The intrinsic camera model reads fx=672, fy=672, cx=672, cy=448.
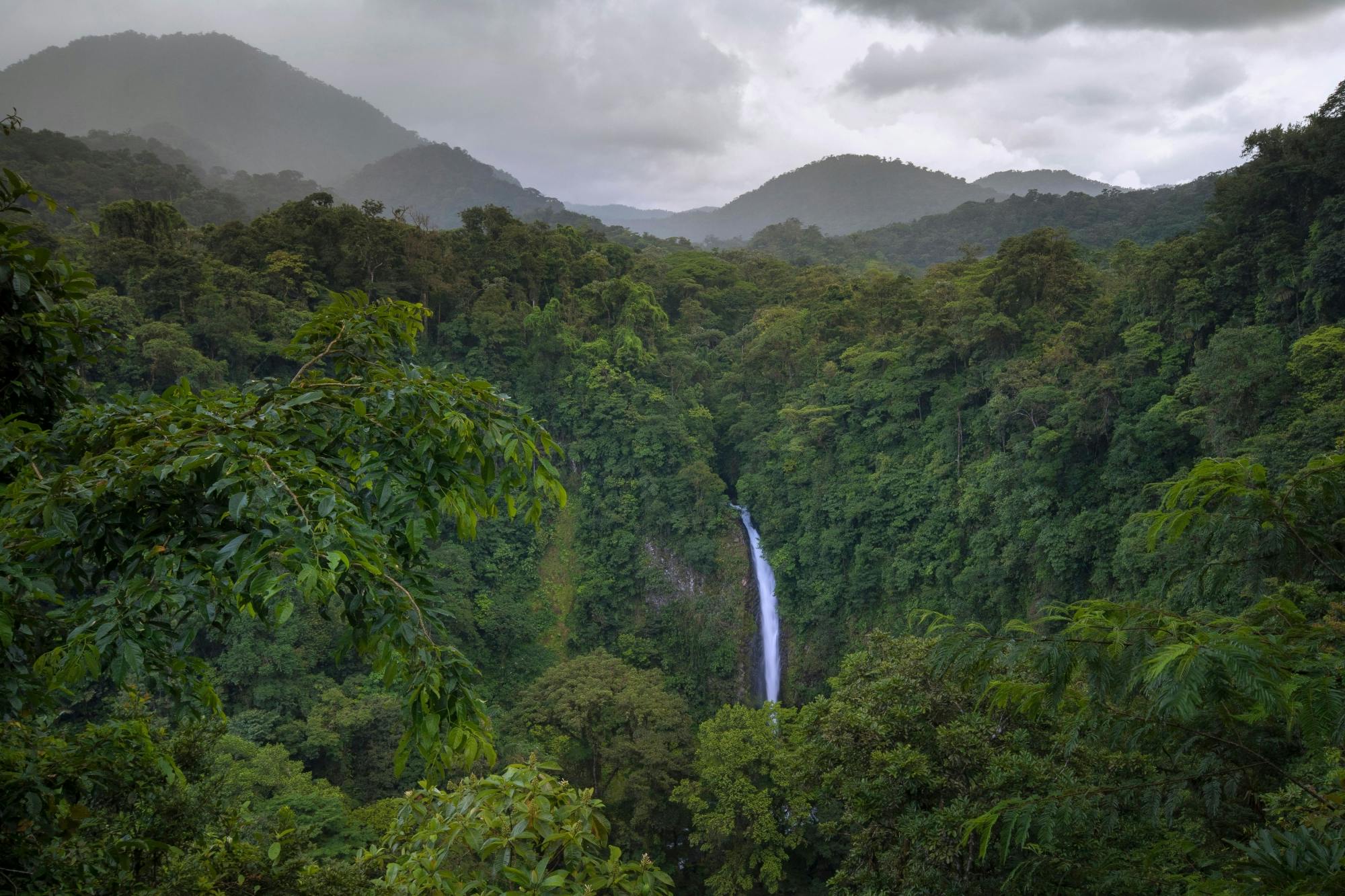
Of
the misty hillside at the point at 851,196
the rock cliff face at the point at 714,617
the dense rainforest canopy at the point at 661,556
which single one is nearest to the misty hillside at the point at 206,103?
the dense rainforest canopy at the point at 661,556

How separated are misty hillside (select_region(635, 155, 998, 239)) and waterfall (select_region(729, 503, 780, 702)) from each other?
51.6 metres

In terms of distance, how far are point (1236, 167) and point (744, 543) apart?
13249 millimetres

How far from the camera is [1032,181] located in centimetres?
6700

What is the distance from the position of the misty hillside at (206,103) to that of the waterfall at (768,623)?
57332 mm

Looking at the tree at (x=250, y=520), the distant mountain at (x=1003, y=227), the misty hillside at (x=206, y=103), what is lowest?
the tree at (x=250, y=520)

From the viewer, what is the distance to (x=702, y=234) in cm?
8394

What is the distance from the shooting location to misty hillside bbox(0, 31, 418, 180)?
52062mm

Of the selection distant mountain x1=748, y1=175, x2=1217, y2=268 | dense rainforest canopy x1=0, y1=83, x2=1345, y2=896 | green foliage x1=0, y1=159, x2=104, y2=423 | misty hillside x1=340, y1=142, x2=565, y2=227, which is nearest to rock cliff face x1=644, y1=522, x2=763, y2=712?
dense rainforest canopy x1=0, y1=83, x2=1345, y2=896

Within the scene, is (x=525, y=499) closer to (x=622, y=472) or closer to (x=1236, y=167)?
(x=1236, y=167)

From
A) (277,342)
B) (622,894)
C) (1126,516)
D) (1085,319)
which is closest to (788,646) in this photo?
(1126,516)

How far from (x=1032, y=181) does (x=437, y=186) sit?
5699cm

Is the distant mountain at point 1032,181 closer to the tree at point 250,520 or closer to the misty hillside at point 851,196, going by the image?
the misty hillside at point 851,196

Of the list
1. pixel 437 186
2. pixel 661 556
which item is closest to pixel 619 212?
pixel 437 186

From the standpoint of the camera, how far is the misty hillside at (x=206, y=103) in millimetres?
52062
